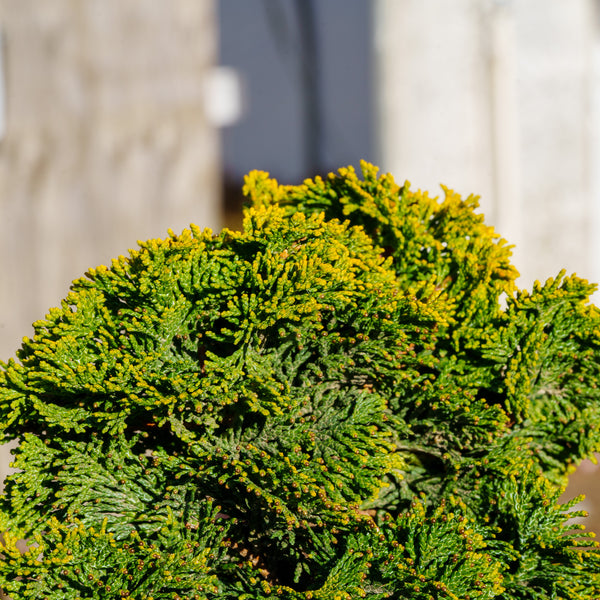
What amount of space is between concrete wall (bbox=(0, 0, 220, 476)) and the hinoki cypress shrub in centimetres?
192

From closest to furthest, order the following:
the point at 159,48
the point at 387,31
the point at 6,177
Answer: the point at 6,177, the point at 159,48, the point at 387,31

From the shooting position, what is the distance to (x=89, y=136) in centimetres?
307

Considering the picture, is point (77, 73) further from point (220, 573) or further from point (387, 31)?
point (220, 573)

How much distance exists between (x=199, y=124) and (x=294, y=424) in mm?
2487

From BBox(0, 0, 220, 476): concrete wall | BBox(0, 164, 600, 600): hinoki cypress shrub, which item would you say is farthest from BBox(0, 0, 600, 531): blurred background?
BBox(0, 164, 600, 600): hinoki cypress shrub

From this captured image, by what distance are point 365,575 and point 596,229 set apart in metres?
3.07

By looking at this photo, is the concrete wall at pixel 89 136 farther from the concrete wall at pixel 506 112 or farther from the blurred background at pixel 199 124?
the concrete wall at pixel 506 112

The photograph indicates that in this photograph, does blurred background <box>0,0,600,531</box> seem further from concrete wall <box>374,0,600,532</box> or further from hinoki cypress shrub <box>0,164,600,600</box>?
hinoki cypress shrub <box>0,164,600,600</box>

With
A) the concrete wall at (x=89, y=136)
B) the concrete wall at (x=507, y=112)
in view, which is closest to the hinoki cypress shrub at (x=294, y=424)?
the concrete wall at (x=89, y=136)

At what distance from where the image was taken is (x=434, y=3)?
338 centimetres

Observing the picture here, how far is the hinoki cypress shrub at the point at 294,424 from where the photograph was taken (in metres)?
1.11

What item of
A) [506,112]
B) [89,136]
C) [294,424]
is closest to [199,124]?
[89,136]

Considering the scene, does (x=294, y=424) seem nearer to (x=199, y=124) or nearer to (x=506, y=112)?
(x=199, y=124)

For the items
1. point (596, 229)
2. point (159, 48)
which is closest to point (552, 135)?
point (596, 229)
